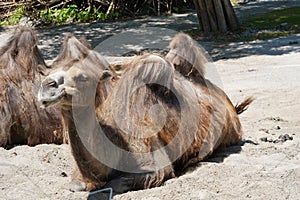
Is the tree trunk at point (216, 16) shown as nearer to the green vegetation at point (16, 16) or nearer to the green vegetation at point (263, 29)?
the green vegetation at point (263, 29)

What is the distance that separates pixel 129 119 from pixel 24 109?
1.76 meters

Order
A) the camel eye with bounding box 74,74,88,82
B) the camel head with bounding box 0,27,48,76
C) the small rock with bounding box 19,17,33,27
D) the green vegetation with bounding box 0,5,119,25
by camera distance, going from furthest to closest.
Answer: the green vegetation with bounding box 0,5,119,25 → the small rock with bounding box 19,17,33,27 → the camel head with bounding box 0,27,48,76 → the camel eye with bounding box 74,74,88,82

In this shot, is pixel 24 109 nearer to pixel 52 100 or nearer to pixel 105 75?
pixel 105 75

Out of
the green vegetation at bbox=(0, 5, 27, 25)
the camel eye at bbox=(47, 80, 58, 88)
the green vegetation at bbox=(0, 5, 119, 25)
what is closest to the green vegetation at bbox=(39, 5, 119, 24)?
the green vegetation at bbox=(0, 5, 119, 25)

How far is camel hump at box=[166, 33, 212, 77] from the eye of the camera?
5.16 meters

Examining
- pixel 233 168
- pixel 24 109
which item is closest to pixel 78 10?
pixel 24 109

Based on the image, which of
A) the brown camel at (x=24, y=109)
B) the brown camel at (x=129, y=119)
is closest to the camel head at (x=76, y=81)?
the brown camel at (x=129, y=119)

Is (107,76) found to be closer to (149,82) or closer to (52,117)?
(149,82)

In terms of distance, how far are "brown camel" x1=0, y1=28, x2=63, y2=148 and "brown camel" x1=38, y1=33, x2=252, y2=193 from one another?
97 cm

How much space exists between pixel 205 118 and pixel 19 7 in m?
15.5

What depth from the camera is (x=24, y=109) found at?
5.69m

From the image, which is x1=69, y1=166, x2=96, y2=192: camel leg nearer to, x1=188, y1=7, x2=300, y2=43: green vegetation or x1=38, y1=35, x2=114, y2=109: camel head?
x1=38, y1=35, x2=114, y2=109: camel head

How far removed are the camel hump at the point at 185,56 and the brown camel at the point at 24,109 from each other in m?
1.33

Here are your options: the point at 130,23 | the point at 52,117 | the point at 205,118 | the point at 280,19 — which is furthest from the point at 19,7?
the point at 205,118
